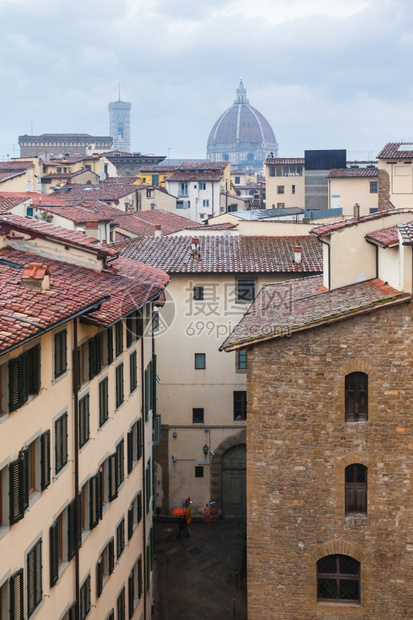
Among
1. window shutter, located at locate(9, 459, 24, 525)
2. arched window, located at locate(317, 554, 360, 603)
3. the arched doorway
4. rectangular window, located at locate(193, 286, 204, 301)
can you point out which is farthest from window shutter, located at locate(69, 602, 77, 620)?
rectangular window, located at locate(193, 286, 204, 301)

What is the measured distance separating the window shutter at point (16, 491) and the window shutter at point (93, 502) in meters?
4.55

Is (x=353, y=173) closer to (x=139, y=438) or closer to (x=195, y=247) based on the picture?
(x=195, y=247)

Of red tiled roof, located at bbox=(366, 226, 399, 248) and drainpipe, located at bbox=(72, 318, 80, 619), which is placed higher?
red tiled roof, located at bbox=(366, 226, 399, 248)

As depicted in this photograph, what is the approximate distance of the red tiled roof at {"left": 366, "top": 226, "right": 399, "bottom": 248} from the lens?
65.6 feet

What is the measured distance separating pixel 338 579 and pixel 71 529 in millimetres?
6934

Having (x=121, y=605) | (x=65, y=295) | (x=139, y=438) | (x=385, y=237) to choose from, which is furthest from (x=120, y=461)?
(x=385, y=237)

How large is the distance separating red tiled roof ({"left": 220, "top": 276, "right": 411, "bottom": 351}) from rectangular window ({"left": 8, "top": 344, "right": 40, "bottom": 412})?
5.67m

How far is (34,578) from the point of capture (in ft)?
47.6

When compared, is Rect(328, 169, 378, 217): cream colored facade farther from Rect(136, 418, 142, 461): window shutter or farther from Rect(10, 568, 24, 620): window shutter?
Rect(10, 568, 24, 620): window shutter

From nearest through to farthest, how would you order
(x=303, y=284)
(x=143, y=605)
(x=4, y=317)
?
(x=4, y=317) < (x=143, y=605) < (x=303, y=284)

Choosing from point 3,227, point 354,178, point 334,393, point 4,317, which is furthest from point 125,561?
point 354,178

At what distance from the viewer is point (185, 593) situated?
2872 cm

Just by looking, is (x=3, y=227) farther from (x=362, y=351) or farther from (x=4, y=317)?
(x=362, y=351)

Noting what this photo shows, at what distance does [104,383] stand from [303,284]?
35.2 ft
